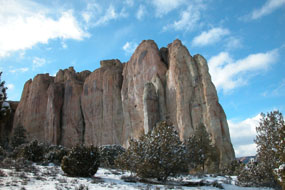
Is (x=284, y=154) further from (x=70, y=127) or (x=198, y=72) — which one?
(x=70, y=127)

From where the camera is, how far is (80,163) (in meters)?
16.4

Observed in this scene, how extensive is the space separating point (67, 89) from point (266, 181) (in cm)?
4916

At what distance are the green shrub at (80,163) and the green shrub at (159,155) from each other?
2.46 meters

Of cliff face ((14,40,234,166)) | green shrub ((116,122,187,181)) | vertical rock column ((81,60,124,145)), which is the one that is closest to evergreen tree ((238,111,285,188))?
green shrub ((116,122,187,181))

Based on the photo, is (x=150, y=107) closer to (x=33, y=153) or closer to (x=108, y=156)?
(x=108, y=156)

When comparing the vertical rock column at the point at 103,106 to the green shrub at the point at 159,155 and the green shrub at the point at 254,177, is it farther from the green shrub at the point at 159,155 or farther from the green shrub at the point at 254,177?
the green shrub at the point at 254,177

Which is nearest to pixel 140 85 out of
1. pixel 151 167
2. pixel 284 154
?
pixel 151 167

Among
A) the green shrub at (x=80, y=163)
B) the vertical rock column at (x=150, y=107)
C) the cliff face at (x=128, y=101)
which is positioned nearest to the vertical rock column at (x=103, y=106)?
the cliff face at (x=128, y=101)

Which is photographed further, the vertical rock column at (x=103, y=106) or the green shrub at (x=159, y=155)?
the vertical rock column at (x=103, y=106)

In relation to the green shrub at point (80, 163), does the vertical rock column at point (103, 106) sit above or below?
above

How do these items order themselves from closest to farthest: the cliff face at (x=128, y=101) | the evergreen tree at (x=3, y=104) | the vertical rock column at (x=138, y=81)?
the evergreen tree at (x=3, y=104) < the cliff face at (x=128, y=101) < the vertical rock column at (x=138, y=81)

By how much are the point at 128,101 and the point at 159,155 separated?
30.4 metres

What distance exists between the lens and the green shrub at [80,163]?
16.3m

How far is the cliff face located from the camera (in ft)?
113
